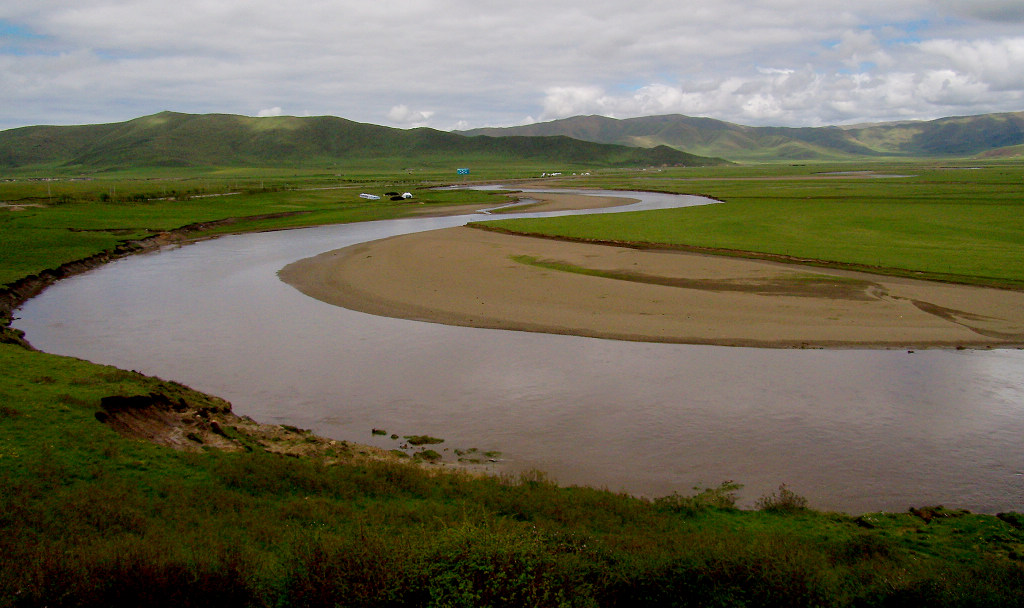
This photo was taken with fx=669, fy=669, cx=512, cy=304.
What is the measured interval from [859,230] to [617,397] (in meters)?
28.6

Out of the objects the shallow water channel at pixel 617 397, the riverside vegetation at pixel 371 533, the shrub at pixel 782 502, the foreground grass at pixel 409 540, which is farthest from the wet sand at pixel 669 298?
the foreground grass at pixel 409 540

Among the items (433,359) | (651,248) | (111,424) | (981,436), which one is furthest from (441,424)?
(651,248)

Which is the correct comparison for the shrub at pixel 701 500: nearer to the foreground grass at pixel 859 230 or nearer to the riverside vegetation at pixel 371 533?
the riverside vegetation at pixel 371 533

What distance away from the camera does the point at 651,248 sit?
104 feet

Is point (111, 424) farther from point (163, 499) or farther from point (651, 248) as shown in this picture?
point (651, 248)

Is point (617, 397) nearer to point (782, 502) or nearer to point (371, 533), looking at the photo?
point (782, 502)

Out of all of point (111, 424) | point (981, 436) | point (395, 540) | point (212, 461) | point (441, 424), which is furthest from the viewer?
point (441, 424)

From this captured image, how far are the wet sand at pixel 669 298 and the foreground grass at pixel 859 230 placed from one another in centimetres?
256

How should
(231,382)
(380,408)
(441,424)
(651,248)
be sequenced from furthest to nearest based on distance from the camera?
(651,248) → (231,382) → (380,408) → (441,424)

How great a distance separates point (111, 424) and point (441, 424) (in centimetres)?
525

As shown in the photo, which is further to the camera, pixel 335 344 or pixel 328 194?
pixel 328 194

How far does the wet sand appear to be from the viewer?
1789 cm

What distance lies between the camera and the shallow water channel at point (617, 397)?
10.2 metres

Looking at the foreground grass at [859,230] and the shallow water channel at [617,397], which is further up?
the foreground grass at [859,230]
